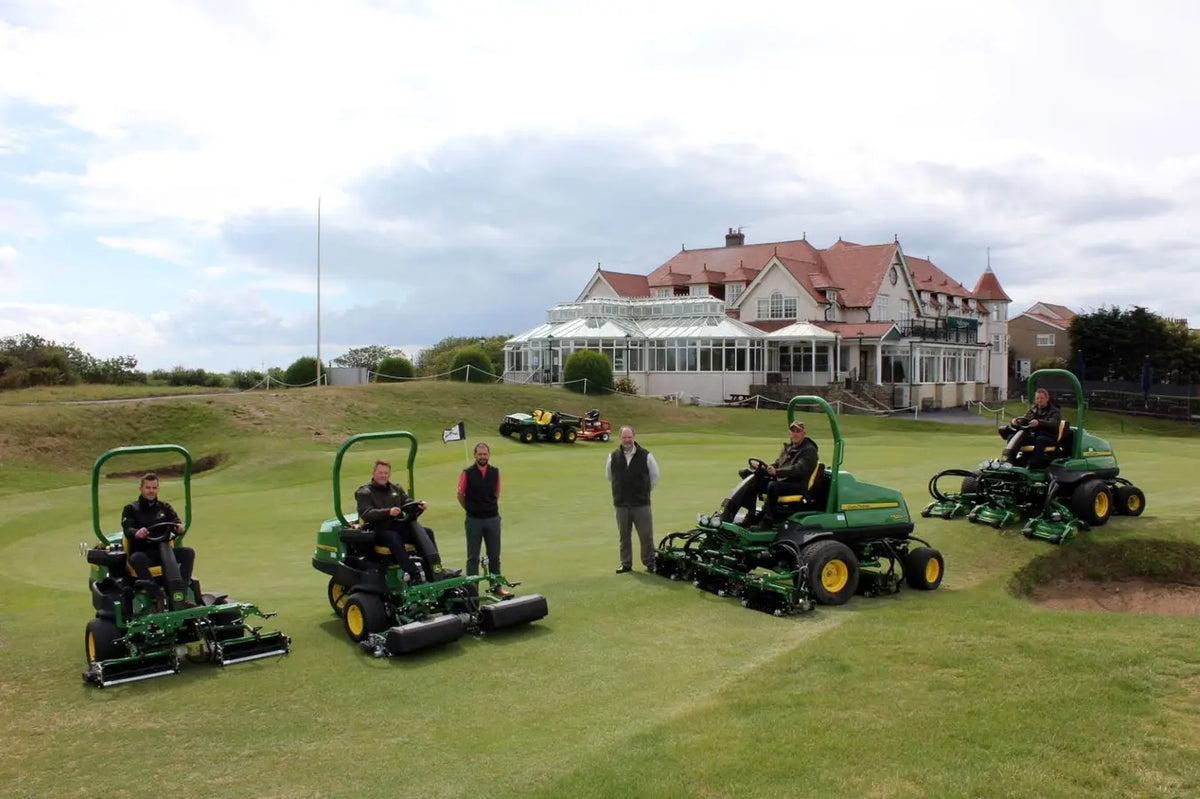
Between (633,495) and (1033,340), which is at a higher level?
(1033,340)

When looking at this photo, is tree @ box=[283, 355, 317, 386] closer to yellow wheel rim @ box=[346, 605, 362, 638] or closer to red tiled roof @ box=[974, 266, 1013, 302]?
yellow wheel rim @ box=[346, 605, 362, 638]

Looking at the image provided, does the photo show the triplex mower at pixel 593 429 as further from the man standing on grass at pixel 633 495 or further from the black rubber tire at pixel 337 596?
the black rubber tire at pixel 337 596

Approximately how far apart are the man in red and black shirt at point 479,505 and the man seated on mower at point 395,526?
1471mm

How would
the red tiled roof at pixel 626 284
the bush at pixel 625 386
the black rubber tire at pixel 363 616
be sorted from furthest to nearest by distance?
the red tiled roof at pixel 626 284 → the bush at pixel 625 386 → the black rubber tire at pixel 363 616

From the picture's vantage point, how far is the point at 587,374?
51062 millimetres

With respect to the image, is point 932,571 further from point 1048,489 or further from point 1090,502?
point 1090,502

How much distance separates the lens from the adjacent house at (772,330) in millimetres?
58000

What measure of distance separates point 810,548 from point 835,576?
19.4 inches

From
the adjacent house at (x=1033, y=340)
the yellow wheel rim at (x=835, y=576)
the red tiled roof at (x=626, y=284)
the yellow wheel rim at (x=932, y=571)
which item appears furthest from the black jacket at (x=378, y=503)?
the adjacent house at (x=1033, y=340)

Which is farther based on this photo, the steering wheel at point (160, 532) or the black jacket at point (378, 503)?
the black jacket at point (378, 503)

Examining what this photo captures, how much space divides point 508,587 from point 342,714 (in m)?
3.62

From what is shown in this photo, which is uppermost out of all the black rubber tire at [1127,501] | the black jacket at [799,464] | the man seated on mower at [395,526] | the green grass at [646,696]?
the black jacket at [799,464]

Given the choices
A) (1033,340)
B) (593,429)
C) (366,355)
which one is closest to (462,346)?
(366,355)

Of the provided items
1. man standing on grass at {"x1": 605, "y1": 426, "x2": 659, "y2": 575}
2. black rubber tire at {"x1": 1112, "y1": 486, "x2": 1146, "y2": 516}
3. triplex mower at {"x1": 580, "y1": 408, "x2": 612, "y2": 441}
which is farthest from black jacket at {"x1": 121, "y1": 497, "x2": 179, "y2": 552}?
triplex mower at {"x1": 580, "y1": 408, "x2": 612, "y2": 441}
